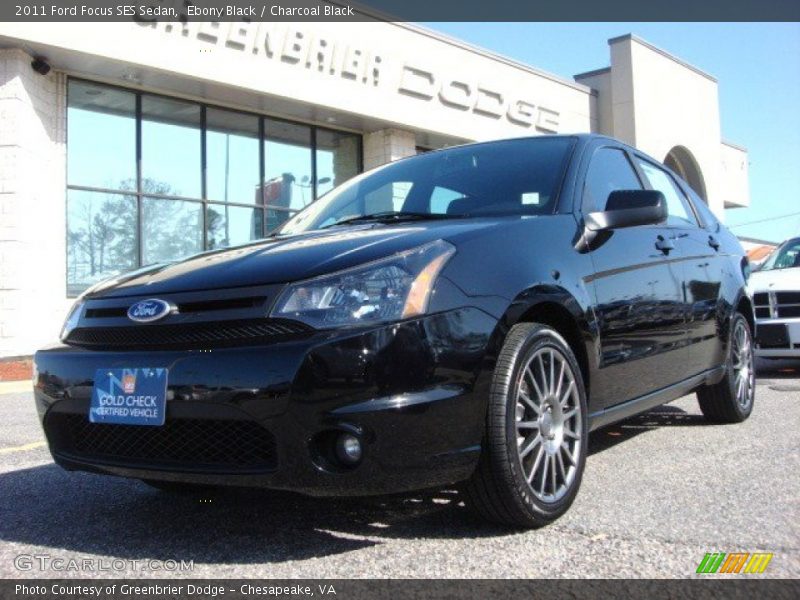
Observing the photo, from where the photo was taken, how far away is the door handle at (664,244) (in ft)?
12.6

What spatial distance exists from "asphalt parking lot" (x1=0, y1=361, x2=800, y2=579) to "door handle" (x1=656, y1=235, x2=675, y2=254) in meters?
1.02

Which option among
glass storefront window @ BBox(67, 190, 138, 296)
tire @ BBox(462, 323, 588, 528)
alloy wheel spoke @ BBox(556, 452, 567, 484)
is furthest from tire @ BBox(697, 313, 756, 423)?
glass storefront window @ BBox(67, 190, 138, 296)

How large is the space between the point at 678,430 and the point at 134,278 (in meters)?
3.24

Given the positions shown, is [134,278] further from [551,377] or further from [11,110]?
[11,110]

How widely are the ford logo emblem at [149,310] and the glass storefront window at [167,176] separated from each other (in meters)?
8.10

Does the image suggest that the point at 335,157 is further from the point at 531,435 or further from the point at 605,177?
the point at 531,435

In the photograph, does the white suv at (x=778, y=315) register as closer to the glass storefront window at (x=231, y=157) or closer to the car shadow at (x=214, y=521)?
the car shadow at (x=214, y=521)

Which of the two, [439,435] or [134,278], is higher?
[134,278]

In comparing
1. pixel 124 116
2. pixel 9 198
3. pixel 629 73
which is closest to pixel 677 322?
pixel 9 198

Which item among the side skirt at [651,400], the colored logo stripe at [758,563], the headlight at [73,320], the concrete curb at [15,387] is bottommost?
the colored logo stripe at [758,563]

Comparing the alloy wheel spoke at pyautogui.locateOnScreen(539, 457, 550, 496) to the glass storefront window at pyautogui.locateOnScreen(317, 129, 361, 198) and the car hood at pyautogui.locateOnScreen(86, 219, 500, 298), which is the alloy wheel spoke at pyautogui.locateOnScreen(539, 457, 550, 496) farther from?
the glass storefront window at pyautogui.locateOnScreen(317, 129, 361, 198)

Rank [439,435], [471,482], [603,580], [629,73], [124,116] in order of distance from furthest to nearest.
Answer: [629,73]
[124,116]
[471,482]
[439,435]
[603,580]

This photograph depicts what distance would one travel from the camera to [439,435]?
235 centimetres

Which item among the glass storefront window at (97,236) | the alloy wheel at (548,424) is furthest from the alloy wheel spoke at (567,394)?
the glass storefront window at (97,236)
